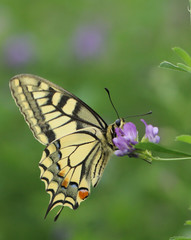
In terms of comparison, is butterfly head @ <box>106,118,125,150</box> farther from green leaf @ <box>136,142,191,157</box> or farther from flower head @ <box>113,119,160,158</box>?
green leaf @ <box>136,142,191,157</box>

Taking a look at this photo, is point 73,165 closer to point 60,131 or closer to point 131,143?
point 60,131

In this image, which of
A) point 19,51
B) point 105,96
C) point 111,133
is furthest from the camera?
point 19,51

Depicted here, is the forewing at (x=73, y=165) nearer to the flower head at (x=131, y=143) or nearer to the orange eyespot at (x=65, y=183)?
the orange eyespot at (x=65, y=183)

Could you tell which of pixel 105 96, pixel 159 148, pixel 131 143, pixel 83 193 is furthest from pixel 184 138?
pixel 105 96

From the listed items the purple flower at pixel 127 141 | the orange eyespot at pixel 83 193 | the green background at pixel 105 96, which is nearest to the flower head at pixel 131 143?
the purple flower at pixel 127 141

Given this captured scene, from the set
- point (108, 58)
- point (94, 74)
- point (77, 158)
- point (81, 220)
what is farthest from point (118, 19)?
point (77, 158)

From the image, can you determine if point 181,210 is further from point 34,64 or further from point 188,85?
point 34,64
